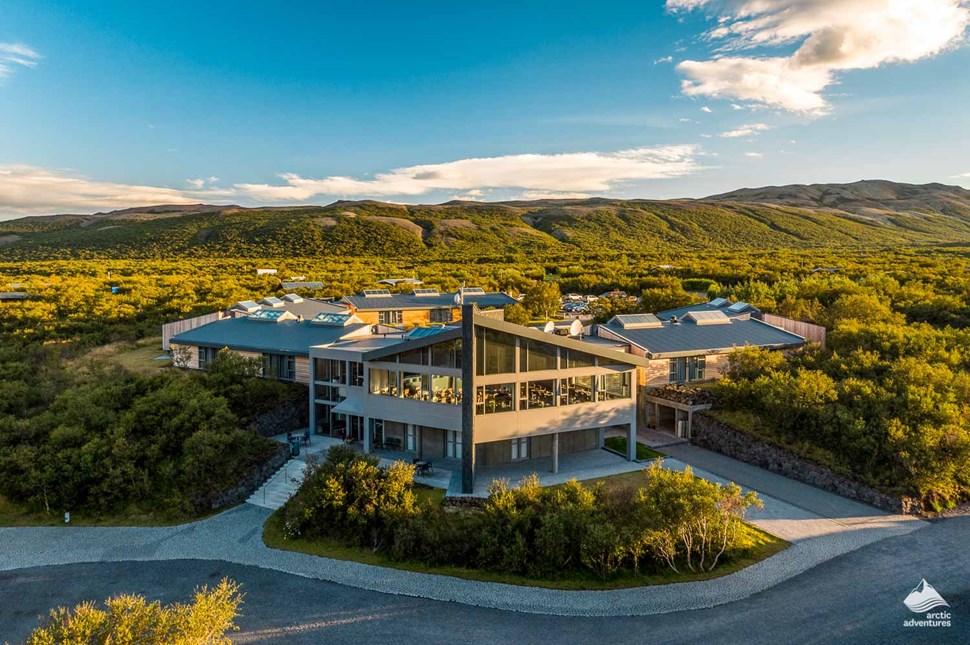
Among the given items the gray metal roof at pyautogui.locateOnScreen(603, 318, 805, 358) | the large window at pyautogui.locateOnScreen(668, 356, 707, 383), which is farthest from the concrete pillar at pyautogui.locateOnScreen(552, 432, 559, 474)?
the large window at pyautogui.locateOnScreen(668, 356, 707, 383)

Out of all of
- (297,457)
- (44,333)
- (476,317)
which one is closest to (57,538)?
(297,457)

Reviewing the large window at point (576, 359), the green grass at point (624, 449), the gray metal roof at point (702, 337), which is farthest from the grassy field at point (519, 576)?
the gray metal roof at point (702, 337)

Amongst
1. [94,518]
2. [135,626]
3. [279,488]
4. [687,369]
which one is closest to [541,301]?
[687,369]

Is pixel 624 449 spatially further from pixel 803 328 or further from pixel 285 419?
pixel 803 328

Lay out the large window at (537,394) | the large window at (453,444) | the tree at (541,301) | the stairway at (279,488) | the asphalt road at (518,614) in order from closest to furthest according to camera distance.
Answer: the asphalt road at (518,614) → the stairway at (279,488) → the large window at (537,394) → the large window at (453,444) → the tree at (541,301)

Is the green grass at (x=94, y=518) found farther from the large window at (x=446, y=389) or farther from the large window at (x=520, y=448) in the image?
the large window at (x=520, y=448)

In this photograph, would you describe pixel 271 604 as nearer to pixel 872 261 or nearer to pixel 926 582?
pixel 926 582

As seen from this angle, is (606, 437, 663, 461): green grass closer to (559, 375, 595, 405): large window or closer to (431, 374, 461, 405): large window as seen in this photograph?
(559, 375, 595, 405): large window
